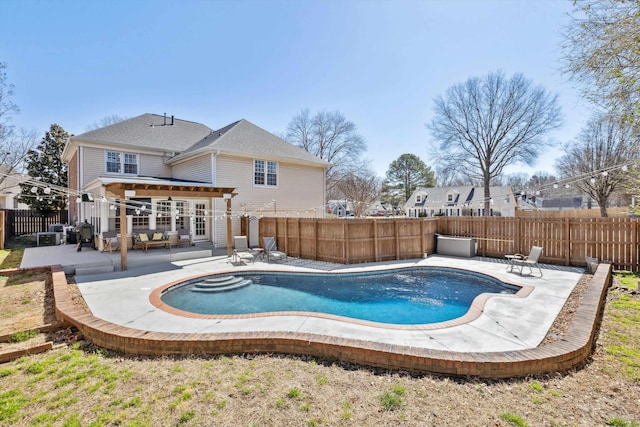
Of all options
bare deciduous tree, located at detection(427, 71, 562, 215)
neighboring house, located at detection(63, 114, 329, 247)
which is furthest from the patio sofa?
bare deciduous tree, located at detection(427, 71, 562, 215)

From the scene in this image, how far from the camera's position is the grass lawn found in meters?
2.88

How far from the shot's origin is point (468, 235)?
13586mm

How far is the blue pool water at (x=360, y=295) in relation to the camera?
22.5 feet

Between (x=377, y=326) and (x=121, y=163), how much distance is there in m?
16.4

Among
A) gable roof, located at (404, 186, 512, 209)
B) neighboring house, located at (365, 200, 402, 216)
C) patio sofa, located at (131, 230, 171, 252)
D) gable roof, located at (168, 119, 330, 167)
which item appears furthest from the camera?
neighboring house, located at (365, 200, 402, 216)

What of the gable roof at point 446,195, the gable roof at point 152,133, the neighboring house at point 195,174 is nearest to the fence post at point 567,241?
the neighboring house at point 195,174

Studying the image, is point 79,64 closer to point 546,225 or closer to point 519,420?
point 519,420

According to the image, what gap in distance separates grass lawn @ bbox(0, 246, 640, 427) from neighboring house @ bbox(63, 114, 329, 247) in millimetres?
9016

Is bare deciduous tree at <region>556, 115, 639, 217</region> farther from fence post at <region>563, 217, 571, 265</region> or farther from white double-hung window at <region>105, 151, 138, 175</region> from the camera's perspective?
white double-hung window at <region>105, 151, 138, 175</region>

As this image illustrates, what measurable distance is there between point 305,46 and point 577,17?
1105cm

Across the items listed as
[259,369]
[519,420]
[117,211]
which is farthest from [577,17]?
[117,211]

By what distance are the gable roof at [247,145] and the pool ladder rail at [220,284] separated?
7230 millimetres

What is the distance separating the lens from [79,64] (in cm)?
1526

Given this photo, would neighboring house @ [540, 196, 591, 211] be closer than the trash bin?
No
